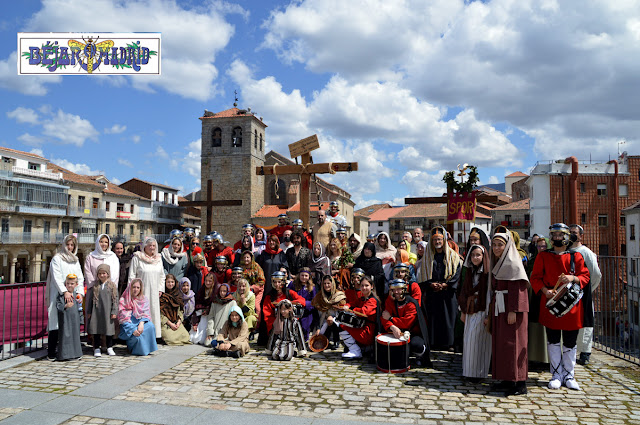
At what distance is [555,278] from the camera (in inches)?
208

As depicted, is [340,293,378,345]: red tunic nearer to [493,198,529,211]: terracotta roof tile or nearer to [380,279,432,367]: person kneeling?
[380,279,432,367]: person kneeling

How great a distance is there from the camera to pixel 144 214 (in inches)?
1874

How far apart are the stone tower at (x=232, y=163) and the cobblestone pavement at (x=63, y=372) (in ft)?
126

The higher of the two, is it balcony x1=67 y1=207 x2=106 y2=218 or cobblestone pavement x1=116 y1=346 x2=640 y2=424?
balcony x1=67 y1=207 x2=106 y2=218

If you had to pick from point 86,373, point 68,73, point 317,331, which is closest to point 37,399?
point 86,373

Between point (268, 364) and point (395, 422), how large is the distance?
8.59 ft

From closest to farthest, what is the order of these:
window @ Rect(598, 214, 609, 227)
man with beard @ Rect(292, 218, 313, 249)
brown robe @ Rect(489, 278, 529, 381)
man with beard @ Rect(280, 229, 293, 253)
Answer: brown robe @ Rect(489, 278, 529, 381) → man with beard @ Rect(292, 218, 313, 249) → man with beard @ Rect(280, 229, 293, 253) → window @ Rect(598, 214, 609, 227)

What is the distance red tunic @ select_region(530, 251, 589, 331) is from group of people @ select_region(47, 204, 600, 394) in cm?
1

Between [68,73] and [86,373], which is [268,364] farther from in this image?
[68,73]

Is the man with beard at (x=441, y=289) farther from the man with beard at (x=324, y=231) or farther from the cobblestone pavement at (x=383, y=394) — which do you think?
the man with beard at (x=324, y=231)

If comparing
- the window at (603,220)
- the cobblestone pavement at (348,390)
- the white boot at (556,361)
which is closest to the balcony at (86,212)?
the cobblestone pavement at (348,390)

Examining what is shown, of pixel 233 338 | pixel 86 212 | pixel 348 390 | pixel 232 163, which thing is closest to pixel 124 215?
pixel 86 212

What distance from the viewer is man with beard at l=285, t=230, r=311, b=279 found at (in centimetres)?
837

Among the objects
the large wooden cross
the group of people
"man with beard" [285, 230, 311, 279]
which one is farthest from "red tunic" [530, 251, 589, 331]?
the large wooden cross
